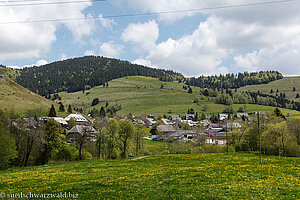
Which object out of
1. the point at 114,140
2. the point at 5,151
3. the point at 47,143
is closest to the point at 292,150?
the point at 114,140

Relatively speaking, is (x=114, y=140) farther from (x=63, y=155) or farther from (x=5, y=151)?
(x=5, y=151)

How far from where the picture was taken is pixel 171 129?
138 meters

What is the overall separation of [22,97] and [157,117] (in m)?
109

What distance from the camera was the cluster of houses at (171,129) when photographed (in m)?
63.1

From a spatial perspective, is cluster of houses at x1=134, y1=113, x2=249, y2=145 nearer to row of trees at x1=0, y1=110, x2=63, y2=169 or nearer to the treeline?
the treeline

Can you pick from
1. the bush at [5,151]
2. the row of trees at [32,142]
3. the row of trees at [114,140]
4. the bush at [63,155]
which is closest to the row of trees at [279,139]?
the row of trees at [114,140]

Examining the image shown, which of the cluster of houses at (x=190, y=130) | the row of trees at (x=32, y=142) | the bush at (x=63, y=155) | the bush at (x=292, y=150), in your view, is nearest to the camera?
the bush at (x=292, y=150)

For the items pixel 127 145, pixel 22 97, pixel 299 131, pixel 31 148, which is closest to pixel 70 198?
pixel 31 148

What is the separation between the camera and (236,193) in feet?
49.8

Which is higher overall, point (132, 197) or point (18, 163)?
point (132, 197)

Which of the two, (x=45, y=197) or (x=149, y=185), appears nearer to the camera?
(x=45, y=197)

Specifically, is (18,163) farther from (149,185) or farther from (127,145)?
(149,185)

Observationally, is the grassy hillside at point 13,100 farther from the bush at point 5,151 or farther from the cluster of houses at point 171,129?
the bush at point 5,151

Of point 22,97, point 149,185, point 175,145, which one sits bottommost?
point 175,145
